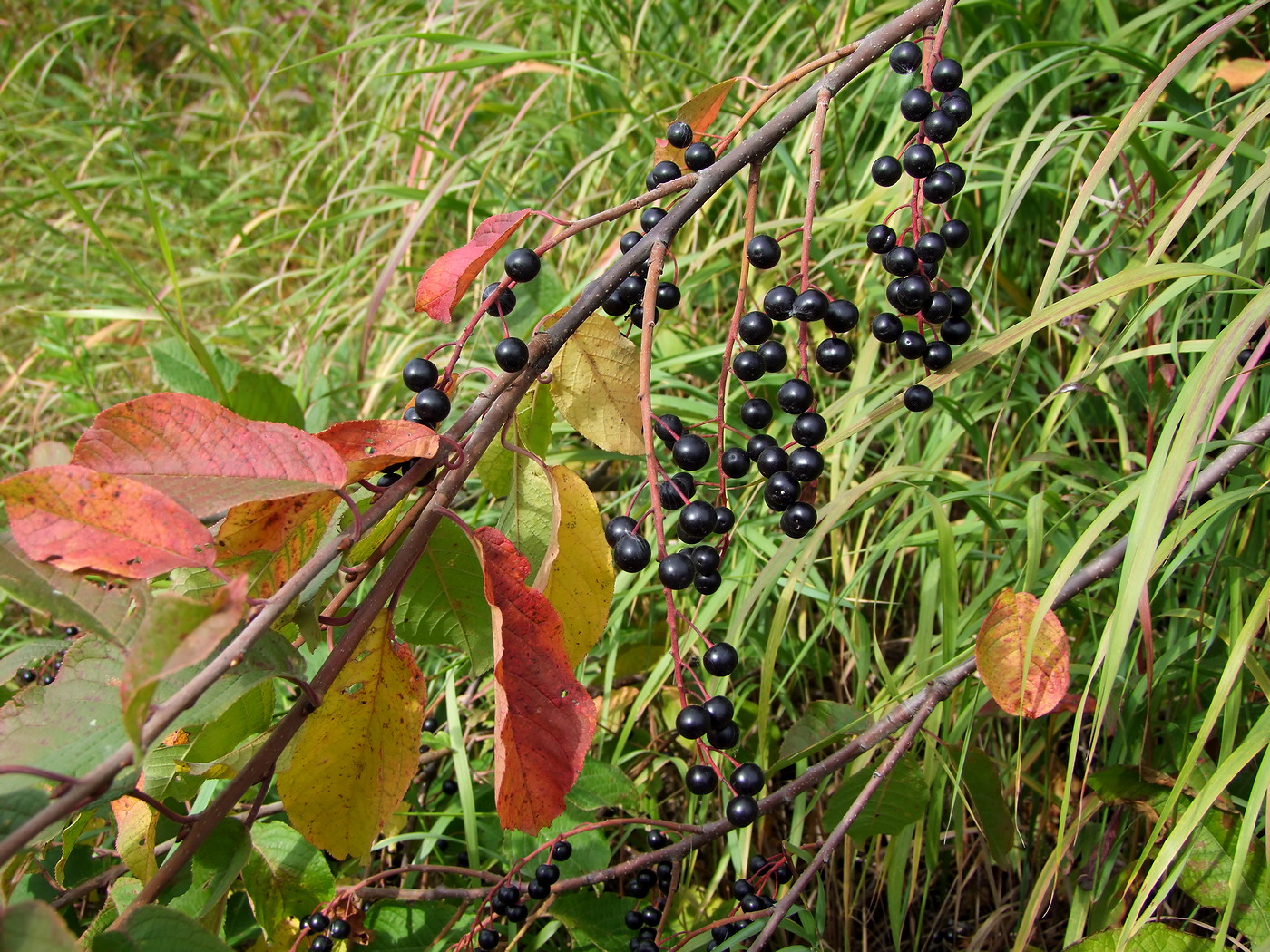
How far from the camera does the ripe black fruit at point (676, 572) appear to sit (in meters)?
0.79

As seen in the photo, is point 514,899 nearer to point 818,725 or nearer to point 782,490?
point 818,725

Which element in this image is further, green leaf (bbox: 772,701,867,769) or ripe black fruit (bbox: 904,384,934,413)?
green leaf (bbox: 772,701,867,769)

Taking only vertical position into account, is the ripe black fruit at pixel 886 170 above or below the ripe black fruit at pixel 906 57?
below

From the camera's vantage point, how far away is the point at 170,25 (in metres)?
4.14

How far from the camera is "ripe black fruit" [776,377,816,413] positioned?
928 millimetres

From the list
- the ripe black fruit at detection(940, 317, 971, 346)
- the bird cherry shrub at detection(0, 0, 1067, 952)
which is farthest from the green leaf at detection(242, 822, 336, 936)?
the ripe black fruit at detection(940, 317, 971, 346)

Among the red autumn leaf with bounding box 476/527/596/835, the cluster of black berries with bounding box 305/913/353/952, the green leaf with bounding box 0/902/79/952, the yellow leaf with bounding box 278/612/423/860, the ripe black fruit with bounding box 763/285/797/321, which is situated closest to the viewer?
the green leaf with bounding box 0/902/79/952

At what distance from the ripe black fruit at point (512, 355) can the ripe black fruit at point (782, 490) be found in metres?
A: 0.26

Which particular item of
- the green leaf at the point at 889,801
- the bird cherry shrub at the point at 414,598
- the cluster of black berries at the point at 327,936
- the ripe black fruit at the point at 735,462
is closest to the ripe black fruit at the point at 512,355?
the bird cherry shrub at the point at 414,598

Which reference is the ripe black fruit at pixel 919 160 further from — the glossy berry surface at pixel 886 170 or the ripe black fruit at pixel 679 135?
the ripe black fruit at pixel 679 135

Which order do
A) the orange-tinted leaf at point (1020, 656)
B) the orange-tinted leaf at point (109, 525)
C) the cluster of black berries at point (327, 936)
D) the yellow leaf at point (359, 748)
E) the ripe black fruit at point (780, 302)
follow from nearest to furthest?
1. the orange-tinted leaf at point (109, 525)
2. the yellow leaf at point (359, 748)
3. the ripe black fruit at point (780, 302)
4. the orange-tinted leaf at point (1020, 656)
5. the cluster of black berries at point (327, 936)

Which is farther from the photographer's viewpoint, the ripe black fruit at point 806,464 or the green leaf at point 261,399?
the green leaf at point 261,399

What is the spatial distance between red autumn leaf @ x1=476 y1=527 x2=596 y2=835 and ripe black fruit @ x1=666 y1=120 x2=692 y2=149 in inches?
20.8

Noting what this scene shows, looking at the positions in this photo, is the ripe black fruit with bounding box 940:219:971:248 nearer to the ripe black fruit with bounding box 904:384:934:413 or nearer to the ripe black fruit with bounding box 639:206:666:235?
the ripe black fruit with bounding box 904:384:934:413
